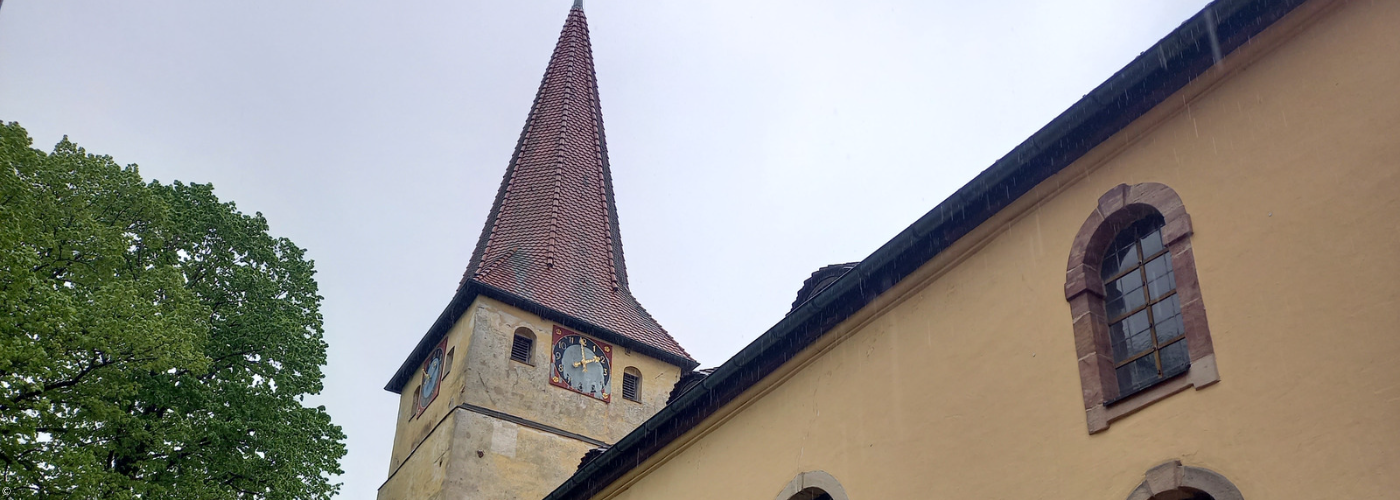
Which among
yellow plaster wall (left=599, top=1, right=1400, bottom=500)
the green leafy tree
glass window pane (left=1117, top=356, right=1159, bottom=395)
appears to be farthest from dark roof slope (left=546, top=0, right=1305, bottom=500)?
the green leafy tree

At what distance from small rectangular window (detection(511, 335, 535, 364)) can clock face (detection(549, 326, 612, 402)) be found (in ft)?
1.43

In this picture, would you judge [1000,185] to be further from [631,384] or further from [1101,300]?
[631,384]

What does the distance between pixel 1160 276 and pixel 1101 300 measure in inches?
17.6

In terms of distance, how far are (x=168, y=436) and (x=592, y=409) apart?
866cm

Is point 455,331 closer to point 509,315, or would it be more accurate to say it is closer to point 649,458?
point 509,315

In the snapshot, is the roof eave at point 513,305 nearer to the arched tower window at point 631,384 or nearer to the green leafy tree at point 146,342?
the arched tower window at point 631,384

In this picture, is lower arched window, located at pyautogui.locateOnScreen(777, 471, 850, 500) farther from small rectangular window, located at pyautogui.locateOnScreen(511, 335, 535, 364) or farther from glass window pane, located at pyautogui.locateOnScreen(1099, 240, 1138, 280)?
small rectangular window, located at pyautogui.locateOnScreen(511, 335, 535, 364)

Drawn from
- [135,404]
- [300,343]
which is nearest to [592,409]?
[300,343]

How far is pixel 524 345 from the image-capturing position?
21922 millimetres

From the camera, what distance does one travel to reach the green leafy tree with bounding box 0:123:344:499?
12.5 m

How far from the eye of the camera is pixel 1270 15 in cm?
727

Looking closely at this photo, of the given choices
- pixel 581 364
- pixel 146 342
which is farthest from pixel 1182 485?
pixel 581 364

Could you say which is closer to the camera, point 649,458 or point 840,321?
point 840,321

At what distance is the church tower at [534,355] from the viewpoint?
20188mm
